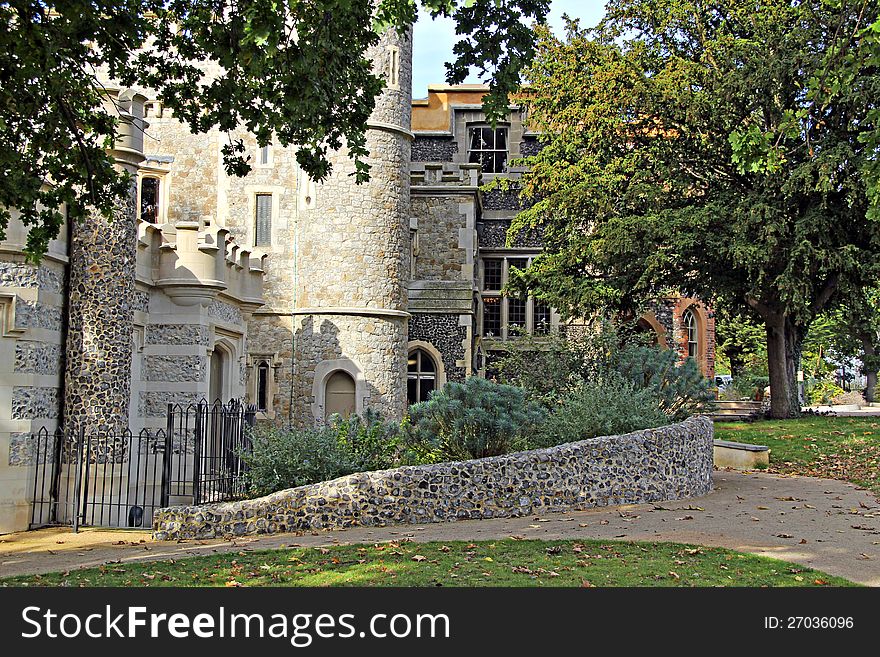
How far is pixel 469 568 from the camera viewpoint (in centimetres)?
777

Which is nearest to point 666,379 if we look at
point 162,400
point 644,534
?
point 644,534

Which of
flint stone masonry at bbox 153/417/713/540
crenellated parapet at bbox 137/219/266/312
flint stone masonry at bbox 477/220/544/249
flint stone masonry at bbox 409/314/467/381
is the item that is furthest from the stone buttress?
flint stone masonry at bbox 477/220/544/249

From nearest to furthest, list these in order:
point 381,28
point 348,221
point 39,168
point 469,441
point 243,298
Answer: point 381,28, point 39,168, point 469,441, point 243,298, point 348,221

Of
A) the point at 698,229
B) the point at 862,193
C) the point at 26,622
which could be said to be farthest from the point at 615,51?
the point at 26,622

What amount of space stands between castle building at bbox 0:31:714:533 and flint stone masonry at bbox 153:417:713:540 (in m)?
3.45

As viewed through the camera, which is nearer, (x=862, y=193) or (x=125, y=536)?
(x=125, y=536)

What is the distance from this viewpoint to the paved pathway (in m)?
8.82

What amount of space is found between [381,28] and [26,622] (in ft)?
17.3

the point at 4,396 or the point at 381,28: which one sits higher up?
the point at 381,28

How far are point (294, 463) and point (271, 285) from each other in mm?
10222

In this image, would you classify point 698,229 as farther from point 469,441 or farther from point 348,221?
point 469,441

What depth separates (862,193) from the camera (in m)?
19.7

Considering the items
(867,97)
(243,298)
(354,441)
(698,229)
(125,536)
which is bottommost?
(125,536)

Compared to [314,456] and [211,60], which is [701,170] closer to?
[314,456]
